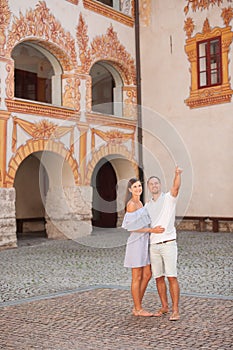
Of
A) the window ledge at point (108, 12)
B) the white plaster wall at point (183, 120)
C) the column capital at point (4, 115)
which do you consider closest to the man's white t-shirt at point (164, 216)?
the column capital at point (4, 115)

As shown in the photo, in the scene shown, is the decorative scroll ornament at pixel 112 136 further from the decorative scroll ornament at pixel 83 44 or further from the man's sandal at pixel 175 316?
the man's sandal at pixel 175 316

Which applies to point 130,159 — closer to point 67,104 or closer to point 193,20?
point 67,104

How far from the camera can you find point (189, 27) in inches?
602

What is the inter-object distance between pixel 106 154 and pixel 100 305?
30.2 feet

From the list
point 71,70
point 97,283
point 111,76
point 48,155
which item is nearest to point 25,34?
point 71,70

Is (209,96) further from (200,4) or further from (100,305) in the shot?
(100,305)

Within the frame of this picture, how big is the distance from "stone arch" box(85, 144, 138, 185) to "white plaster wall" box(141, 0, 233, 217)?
0.65 metres

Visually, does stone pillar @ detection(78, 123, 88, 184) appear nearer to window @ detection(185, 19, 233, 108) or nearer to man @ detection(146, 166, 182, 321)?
window @ detection(185, 19, 233, 108)

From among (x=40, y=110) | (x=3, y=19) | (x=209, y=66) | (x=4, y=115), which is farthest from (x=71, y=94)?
(x=209, y=66)

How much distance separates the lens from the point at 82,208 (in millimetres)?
13773

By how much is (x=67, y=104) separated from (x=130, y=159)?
9.57 feet

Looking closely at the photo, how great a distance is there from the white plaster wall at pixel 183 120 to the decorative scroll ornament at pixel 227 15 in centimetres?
13

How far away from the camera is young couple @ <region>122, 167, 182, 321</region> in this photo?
16.8 feet

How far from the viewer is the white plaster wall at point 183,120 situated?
47.1 feet
